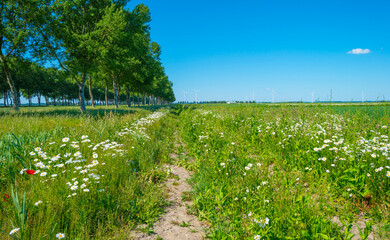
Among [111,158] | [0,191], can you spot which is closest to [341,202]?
[111,158]

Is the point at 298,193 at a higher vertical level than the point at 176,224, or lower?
higher

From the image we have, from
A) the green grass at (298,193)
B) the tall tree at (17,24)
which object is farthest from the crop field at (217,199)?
the tall tree at (17,24)

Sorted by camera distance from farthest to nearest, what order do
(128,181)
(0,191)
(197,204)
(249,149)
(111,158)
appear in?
(249,149), (111,158), (128,181), (197,204), (0,191)

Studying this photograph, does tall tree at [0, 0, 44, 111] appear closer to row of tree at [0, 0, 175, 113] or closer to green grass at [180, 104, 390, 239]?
row of tree at [0, 0, 175, 113]

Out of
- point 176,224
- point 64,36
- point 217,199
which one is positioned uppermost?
point 64,36

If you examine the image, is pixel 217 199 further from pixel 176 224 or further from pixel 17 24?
pixel 17 24

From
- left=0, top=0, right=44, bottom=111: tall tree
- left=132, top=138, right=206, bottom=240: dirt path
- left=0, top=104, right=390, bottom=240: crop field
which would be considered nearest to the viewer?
left=0, top=104, right=390, bottom=240: crop field

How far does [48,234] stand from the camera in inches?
84.1

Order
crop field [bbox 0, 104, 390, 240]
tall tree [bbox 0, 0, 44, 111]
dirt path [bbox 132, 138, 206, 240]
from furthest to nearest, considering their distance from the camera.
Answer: tall tree [bbox 0, 0, 44, 111] < dirt path [bbox 132, 138, 206, 240] < crop field [bbox 0, 104, 390, 240]

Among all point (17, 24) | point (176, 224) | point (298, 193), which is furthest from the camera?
point (17, 24)

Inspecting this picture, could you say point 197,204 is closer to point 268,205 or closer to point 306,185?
point 268,205

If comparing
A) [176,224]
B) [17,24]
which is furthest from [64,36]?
[176,224]

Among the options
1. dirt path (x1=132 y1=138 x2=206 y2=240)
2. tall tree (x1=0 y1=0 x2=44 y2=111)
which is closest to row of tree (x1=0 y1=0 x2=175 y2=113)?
tall tree (x1=0 y1=0 x2=44 y2=111)

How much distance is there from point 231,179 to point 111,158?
9.41 feet
